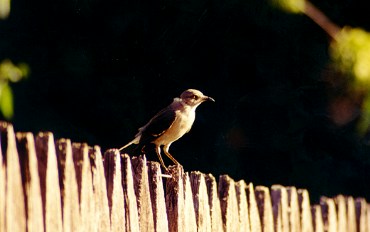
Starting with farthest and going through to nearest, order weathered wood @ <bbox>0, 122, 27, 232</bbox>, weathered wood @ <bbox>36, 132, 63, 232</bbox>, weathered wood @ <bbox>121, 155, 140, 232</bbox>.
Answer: weathered wood @ <bbox>121, 155, 140, 232</bbox>
weathered wood @ <bbox>36, 132, 63, 232</bbox>
weathered wood @ <bbox>0, 122, 27, 232</bbox>

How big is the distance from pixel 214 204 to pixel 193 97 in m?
3.04

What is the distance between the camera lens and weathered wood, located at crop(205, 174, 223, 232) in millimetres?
5059

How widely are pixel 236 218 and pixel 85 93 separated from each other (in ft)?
10.1

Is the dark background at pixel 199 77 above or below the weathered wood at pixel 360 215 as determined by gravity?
above

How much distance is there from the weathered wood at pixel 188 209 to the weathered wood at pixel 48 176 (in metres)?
1.42

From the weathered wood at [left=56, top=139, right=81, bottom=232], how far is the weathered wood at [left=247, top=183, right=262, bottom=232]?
204 cm

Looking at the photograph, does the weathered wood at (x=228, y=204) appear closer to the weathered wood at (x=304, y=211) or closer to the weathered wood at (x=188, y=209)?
the weathered wood at (x=188, y=209)

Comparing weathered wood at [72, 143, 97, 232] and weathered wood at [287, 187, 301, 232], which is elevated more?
weathered wood at [287, 187, 301, 232]

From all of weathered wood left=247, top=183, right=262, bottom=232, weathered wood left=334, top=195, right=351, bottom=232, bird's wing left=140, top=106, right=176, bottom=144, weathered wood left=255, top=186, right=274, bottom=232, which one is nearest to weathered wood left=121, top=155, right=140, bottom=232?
weathered wood left=247, top=183, right=262, bottom=232

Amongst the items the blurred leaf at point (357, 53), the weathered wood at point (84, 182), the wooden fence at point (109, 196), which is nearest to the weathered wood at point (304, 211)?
the wooden fence at point (109, 196)

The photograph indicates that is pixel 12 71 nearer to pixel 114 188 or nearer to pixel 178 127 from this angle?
pixel 178 127

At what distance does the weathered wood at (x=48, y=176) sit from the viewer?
3.42 metres

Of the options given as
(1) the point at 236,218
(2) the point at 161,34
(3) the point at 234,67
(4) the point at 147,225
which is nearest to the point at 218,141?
(3) the point at 234,67

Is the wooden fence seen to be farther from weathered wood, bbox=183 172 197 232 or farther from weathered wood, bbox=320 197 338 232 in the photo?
weathered wood, bbox=320 197 338 232
